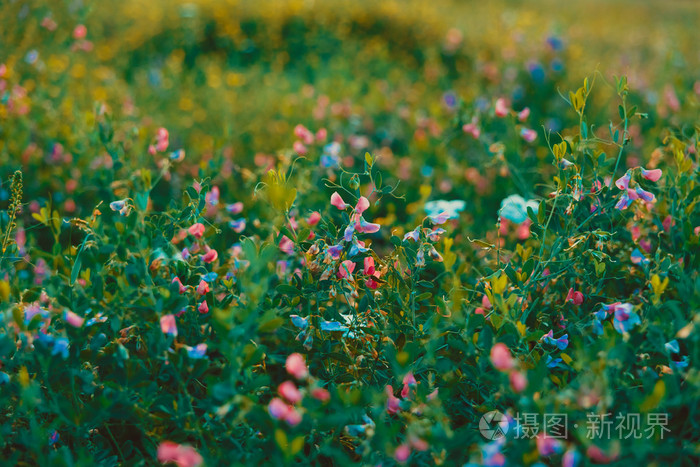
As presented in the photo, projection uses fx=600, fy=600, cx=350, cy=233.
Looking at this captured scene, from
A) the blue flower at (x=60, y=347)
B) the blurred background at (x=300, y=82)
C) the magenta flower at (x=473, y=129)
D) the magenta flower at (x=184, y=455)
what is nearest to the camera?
the magenta flower at (x=184, y=455)

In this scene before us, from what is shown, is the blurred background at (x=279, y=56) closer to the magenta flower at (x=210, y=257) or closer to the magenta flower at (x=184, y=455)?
the magenta flower at (x=210, y=257)

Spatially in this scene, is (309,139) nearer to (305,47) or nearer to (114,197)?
(114,197)

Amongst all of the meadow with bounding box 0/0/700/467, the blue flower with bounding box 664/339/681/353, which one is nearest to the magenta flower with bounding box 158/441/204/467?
the meadow with bounding box 0/0/700/467

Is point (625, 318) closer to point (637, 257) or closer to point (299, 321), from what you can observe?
point (637, 257)

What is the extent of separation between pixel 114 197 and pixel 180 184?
0.72 m

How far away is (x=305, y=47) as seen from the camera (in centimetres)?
589

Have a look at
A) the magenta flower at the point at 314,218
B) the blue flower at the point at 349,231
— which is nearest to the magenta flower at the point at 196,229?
the magenta flower at the point at 314,218

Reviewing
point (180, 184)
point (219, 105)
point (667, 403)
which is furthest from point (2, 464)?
point (219, 105)

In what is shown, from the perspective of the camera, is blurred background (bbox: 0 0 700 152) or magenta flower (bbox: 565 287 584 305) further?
blurred background (bbox: 0 0 700 152)

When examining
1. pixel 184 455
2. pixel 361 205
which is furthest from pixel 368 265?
pixel 184 455

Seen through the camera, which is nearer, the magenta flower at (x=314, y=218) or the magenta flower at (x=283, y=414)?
the magenta flower at (x=283, y=414)

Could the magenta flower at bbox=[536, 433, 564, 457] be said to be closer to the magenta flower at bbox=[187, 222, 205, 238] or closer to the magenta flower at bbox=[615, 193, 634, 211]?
the magenta flower at bbox=[615, 193, 634, 211]

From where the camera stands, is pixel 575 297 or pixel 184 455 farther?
pixel 575 297

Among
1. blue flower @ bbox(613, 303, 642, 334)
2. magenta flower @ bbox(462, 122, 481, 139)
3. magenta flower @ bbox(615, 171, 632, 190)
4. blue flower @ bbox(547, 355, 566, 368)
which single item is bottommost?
blue flower @ bbox(547, 355, 566, 368)
